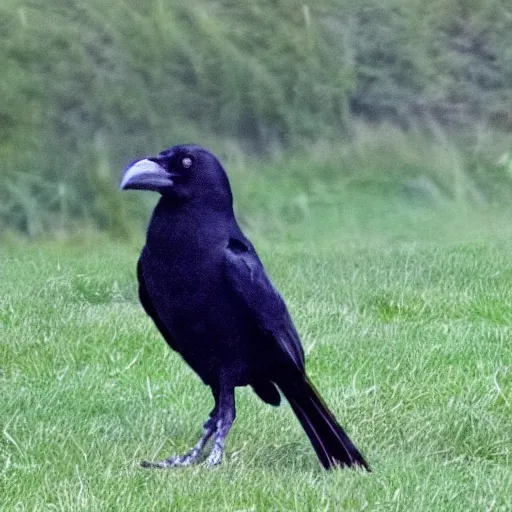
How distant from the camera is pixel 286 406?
4438 millimetres

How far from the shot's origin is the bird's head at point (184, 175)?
359 centimetres

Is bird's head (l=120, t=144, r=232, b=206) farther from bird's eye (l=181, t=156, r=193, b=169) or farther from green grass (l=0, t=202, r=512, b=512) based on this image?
green grass (l=0, t=202, r=512, b=512)

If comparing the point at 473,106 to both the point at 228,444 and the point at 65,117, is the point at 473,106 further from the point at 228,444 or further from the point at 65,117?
the point at 228,444

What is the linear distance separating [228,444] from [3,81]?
5.32 meters

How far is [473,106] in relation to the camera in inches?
353

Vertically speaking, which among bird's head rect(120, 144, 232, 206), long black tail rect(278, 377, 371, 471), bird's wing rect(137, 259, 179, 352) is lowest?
long black tail rect(278, 377, 371, 471)

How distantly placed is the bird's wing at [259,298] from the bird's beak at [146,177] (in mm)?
270

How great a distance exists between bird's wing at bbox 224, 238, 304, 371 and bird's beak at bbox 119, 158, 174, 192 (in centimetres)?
27

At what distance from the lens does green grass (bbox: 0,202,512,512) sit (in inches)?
138

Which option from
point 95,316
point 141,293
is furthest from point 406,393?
point 95,316

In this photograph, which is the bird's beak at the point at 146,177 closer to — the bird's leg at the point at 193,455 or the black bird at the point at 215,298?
the black bird at the point at 215,298

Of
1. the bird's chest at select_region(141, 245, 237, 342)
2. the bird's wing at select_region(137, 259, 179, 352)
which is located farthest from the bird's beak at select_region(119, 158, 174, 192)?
the bird's wing at select_region(137, 259, 179, 352)

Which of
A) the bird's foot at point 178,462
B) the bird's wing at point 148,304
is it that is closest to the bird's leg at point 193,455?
the bird's foot at point 178,462

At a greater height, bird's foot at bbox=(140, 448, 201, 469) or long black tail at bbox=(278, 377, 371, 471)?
long black tail at bbox=(278, 377, 371, 471)
